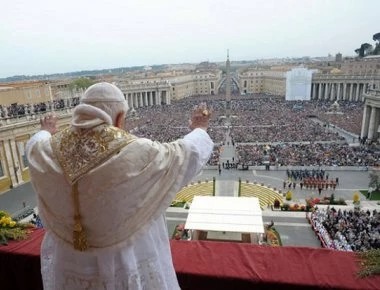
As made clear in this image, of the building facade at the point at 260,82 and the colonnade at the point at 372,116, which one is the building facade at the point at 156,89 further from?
the colonnade at the point at 372,116

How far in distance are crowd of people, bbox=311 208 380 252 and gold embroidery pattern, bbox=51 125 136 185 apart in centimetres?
1061

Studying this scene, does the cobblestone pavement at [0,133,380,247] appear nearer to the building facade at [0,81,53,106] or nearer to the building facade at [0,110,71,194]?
the building facade at [0,110,71,194]

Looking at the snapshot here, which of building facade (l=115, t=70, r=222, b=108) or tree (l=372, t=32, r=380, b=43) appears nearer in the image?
building facade (l=115, t=70, r=222, b=108)

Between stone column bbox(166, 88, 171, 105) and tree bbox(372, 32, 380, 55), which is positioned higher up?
tree bbox(372, 32, 380, 55)

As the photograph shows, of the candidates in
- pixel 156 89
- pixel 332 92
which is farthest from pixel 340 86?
pixel 156 89

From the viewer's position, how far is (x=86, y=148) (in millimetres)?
1456

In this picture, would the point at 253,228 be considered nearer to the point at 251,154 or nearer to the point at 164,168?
the point at 164,168

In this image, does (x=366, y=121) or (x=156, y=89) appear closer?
(x=366, y=121)

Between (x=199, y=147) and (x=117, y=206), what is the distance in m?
0.52

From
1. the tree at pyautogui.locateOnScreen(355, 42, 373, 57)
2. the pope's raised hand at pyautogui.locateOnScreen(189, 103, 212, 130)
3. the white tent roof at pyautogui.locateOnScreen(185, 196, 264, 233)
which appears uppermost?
the tree at pyautogui.locateOnScreen(355, 42, 373, 57)

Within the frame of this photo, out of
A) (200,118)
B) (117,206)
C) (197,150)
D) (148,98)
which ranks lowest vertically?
Answer: (148,98)

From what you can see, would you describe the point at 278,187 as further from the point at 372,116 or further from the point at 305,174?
the point at 372,116

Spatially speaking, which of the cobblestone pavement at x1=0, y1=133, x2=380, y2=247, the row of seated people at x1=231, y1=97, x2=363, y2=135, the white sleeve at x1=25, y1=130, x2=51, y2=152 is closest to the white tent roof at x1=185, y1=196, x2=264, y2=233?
the cobblestone pavement at x1=0, y1=133, x2=380, y2=247

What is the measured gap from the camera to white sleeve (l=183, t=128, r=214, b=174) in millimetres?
1581
